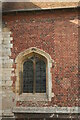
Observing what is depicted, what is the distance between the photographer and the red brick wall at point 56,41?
9367mm

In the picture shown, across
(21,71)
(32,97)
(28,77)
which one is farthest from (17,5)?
(32,97)

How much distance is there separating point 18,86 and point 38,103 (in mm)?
1197

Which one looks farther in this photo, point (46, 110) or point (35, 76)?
point (35, 76)

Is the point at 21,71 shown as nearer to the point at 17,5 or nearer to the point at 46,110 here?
the point at 46,110

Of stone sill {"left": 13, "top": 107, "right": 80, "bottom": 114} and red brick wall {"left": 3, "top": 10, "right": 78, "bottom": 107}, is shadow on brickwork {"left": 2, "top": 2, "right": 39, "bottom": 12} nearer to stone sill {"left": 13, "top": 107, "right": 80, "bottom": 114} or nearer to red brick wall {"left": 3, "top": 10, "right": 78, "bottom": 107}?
red brick wall {"left": 3, "top": 10, "right": 78, "bottom": 107}

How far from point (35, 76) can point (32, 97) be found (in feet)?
3.18

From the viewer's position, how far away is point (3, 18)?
408 inches

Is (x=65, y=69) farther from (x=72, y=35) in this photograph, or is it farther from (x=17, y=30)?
(x=17, y=30)

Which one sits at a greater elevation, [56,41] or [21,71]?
[56,41]

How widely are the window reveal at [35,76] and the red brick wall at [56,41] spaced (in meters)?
0.54

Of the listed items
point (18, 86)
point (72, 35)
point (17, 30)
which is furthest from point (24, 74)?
point (72, 35)

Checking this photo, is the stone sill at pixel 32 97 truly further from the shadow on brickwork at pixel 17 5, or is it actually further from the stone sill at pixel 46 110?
the shadow on brickwork at pixel 17 5

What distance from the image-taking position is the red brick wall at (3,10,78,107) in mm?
9367

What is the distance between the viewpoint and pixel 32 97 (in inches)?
377
